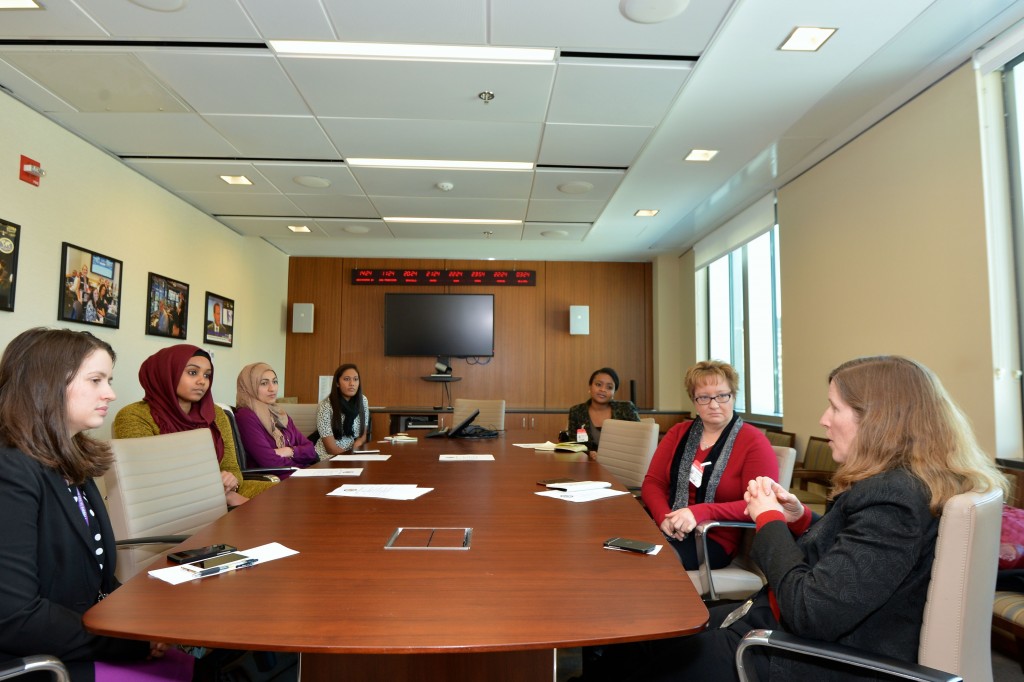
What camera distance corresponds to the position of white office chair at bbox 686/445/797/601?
2160 millimetres

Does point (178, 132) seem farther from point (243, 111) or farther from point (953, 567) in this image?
point (953, 567)

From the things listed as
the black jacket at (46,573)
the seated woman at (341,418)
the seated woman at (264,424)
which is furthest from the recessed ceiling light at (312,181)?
the black jacket at (46,573)

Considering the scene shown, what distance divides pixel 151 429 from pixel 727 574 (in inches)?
105

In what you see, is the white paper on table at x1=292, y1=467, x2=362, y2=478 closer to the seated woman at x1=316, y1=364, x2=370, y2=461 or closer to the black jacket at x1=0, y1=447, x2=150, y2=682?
the black jacket at x1=0, y1=447, x2=150, y2=682

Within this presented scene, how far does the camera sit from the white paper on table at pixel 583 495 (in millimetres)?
2227

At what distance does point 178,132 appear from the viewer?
14.0 ft

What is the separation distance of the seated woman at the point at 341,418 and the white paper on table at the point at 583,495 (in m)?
3.10

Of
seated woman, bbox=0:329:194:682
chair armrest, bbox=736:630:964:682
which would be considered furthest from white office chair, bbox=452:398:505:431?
chair armrest, bbox=736:630:964:682

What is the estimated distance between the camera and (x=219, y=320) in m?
6.68

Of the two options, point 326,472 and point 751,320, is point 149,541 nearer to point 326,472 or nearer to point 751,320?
point 326,472

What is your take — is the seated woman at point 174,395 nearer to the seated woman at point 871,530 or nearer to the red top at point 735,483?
the red top at point 735,483

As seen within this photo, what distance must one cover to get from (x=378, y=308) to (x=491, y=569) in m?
7.79

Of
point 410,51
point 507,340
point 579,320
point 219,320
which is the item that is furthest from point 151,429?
point 579,320

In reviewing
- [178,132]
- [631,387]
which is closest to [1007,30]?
[178,132]
